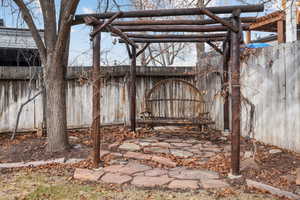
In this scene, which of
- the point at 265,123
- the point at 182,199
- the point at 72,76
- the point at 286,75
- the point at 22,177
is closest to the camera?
the point at 182,199

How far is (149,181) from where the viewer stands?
9.16 ft

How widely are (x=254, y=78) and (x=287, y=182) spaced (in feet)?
7.78

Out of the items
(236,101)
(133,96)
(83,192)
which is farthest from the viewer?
(133,96)

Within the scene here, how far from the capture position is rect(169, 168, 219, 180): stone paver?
9.48 ft

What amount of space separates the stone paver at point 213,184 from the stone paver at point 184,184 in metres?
0.08

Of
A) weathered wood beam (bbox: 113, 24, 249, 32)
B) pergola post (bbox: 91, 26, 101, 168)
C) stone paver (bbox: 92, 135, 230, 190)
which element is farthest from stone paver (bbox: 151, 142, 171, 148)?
weathered wood beam (bbox: 113, 24, 249, 32)

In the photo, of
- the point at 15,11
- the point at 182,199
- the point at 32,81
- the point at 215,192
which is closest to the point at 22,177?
the point at 182,199

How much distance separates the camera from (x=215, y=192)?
251 centimetres

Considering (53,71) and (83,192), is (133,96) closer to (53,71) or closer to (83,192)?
(53,71)

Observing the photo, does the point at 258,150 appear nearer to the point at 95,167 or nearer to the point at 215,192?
the point at 215,192

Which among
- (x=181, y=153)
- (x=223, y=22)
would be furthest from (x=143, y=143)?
(x=223, y=22)

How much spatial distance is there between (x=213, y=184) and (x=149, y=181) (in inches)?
27.5

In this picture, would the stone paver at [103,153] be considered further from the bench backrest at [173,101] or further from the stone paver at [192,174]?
the bench backrest at [173,101]

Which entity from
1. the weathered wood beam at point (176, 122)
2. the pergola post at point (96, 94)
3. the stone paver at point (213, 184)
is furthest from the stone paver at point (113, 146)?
the stone paver at point (213, 184)
